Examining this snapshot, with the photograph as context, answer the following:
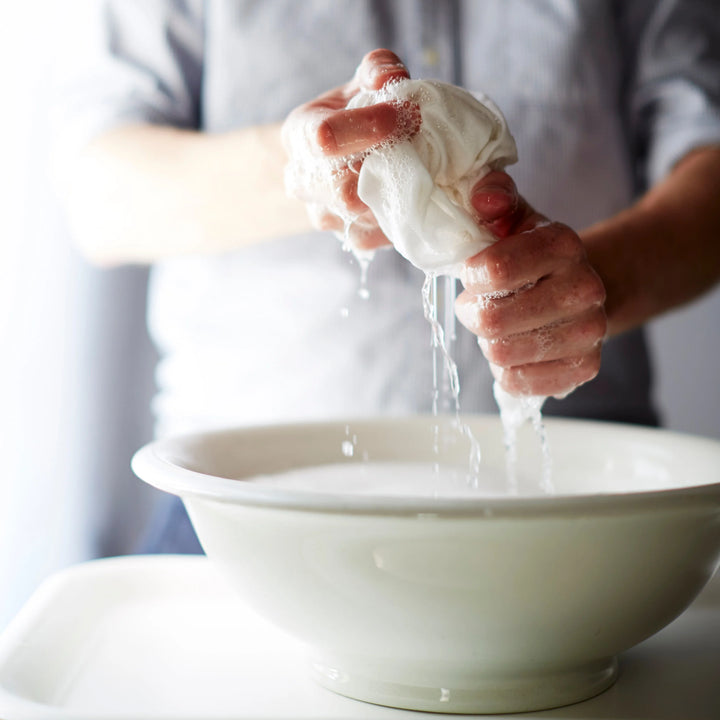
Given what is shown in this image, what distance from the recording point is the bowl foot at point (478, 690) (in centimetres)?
45

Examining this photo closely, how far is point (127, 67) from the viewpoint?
937 mm

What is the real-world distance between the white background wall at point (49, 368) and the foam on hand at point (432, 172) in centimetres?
94

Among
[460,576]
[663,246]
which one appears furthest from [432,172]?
[663,246]

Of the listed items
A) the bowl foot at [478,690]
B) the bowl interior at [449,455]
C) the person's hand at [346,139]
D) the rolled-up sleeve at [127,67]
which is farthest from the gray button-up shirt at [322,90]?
the bowl foot at [478,690]

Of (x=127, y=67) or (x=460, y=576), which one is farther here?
(x=127, y=67)

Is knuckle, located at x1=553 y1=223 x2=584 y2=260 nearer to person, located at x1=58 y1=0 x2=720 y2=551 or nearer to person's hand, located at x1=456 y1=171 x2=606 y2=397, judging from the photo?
person's hand, located at x1=456 y1=171 x2=606 y2=397

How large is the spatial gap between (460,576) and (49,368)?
1120mm

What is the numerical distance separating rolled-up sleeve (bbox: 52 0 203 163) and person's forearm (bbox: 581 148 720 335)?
0.50 m

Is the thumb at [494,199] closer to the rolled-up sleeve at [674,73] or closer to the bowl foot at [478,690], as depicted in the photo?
the bowl foot at [478,690]

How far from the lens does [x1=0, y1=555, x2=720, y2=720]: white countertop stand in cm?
44

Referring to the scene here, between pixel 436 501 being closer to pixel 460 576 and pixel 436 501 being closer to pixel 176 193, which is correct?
pixel 460 576

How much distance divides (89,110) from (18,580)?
782 millimetres

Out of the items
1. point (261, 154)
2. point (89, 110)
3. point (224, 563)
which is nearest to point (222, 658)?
point (224, 563)

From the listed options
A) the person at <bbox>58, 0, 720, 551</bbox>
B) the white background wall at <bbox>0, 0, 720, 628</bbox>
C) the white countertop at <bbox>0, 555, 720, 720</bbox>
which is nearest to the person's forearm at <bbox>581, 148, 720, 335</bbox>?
the person at <bbox>58, 0, 720, 551</bbox>
